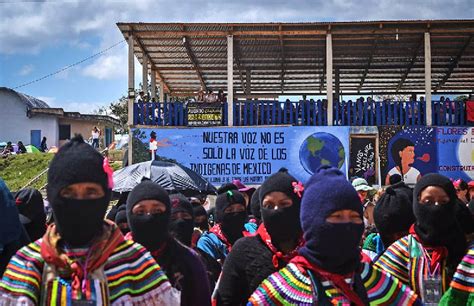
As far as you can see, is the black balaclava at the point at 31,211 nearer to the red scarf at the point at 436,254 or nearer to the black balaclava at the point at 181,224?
the black balaclava at the point at 181,224

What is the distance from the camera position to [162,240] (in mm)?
3078

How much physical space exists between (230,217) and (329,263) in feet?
8.00

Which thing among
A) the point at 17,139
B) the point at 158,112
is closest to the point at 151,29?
the point at 158,112

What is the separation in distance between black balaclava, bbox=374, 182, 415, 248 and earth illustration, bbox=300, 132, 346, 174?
34.5ft

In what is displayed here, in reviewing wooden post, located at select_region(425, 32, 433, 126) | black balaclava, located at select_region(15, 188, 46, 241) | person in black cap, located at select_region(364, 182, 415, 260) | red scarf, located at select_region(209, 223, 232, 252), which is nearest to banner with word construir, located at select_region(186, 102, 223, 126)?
wooden post, located at select_region(425, 32, 433, 126)

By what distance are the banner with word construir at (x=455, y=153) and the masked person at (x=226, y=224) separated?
1141cm

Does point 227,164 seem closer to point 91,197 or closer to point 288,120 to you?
point 288,120

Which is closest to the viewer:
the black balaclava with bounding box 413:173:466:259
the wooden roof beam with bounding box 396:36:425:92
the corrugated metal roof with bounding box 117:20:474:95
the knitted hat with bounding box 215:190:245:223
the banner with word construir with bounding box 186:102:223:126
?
the black balaclava with bounding box 413:173:466:259

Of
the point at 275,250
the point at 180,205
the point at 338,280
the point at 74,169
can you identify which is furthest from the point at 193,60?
the point at 338,280

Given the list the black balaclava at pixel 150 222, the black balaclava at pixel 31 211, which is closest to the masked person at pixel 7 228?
the black balaclava at pixel 150 222

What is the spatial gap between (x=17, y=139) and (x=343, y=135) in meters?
23.6

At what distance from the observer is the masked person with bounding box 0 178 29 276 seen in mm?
2984

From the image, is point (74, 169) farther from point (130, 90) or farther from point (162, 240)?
point (130, 90)

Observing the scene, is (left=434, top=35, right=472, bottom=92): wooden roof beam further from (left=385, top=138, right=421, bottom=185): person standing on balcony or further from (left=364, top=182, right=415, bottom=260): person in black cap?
(left=364, top=182, right=415, bottom=260): person in black cap
